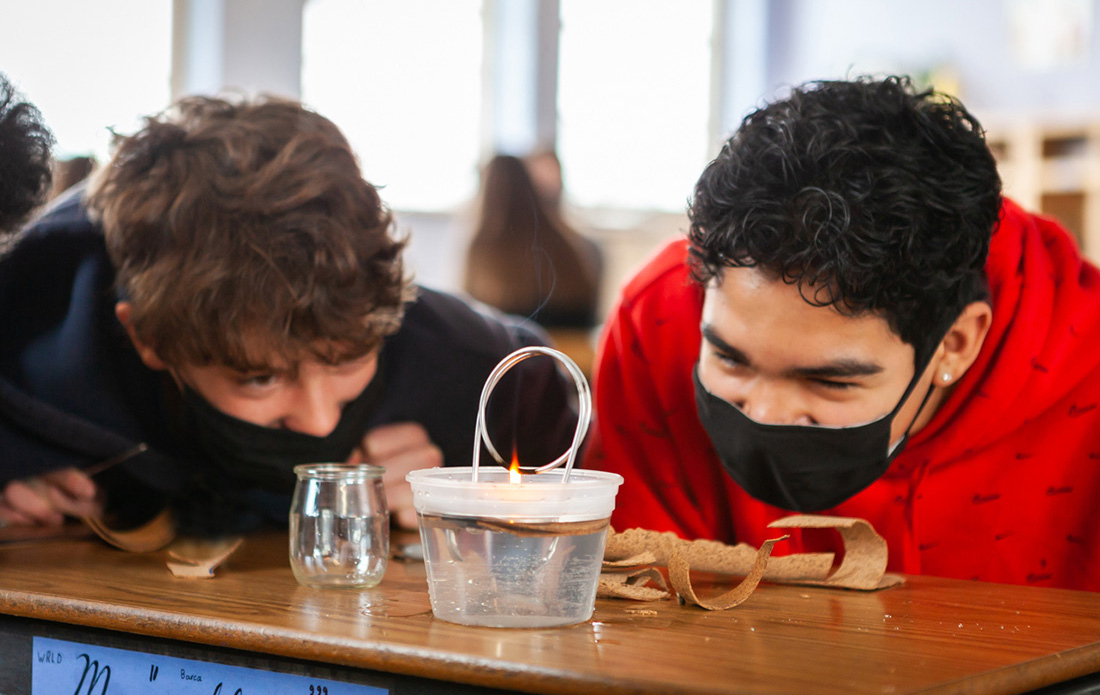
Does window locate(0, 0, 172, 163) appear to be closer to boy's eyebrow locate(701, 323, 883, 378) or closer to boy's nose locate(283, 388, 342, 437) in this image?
boy's nose locate(283, 388, 342, 437)

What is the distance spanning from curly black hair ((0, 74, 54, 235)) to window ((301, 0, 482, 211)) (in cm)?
228

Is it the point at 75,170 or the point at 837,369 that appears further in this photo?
the point at 75,170

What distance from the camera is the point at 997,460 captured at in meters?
1.35

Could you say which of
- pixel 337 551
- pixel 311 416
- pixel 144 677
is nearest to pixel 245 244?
pixel 311 416

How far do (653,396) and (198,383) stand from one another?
57cm

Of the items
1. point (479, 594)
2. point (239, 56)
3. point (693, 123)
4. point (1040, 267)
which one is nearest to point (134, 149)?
point (479, 594)

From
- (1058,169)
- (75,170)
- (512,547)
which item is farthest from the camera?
(1058,169)

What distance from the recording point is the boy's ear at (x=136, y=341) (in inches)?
51.0

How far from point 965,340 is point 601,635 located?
0.72m

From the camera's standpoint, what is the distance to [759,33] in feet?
19.6

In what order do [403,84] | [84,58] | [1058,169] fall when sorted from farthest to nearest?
[1058,169], [403,84], [84,58]

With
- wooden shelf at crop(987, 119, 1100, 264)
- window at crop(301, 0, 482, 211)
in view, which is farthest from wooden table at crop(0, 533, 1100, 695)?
wooden shelf at crop(987, 119, 1100, 264)

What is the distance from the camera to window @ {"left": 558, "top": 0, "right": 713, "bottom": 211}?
5.12 m

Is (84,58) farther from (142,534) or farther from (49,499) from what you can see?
(142,534)
